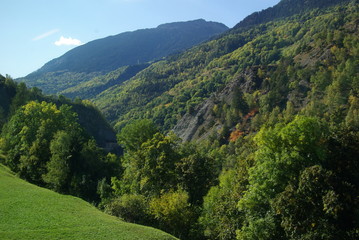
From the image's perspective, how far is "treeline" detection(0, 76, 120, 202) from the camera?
59625mm

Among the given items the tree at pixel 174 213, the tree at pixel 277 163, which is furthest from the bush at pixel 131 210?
the tree at pixel 277 163

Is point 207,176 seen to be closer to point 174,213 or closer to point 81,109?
point 174,213

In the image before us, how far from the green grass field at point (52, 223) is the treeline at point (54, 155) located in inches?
599

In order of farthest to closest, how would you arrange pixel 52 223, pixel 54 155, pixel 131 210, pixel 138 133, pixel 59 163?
pixel 54 155 < pixel 138 133 < pixel 59 163 < pixel 131 210 < pixel 52 223

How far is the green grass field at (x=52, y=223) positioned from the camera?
3008 cm

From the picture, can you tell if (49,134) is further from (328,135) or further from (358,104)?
(358,104)

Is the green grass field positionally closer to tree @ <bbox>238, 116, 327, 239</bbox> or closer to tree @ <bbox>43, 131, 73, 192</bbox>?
tree @ <bbox>238, 116, 327, 239</bbox>

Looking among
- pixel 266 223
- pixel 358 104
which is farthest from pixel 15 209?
pixel 358 104

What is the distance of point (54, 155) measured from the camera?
2391 inches

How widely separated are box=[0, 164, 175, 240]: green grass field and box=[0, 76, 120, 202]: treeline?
15213 millimetres

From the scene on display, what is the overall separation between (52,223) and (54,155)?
97.9 ft

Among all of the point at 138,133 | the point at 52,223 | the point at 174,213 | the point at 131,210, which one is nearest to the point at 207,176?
the point at 174,213

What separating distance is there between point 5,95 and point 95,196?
305 ft

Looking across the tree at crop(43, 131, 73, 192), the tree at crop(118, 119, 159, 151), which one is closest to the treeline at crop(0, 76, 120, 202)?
the tree at crop(43, 131, 73, 192)
